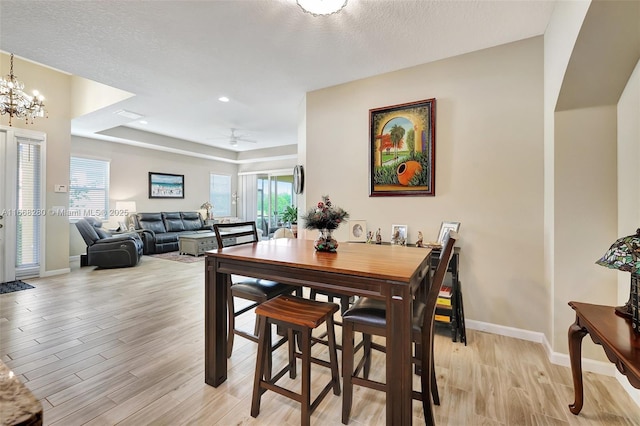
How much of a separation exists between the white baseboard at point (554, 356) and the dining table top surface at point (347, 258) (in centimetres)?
138

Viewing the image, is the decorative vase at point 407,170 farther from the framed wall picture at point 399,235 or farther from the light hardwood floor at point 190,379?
the light hardwood floor at point 190,379

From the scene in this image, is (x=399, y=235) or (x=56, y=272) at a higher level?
(x=399, y=235)

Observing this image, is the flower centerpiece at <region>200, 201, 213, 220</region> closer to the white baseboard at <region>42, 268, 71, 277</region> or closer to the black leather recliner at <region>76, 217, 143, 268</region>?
the black leather recliner at <region>76, 217, 143, 268</region>

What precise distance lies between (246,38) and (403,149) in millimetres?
1928

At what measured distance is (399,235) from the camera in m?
3.07

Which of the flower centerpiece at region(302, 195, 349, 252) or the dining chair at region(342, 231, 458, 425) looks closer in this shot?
the dining chair at region(342, 231, 458, 425)

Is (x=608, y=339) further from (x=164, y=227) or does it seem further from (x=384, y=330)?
(x=164, y=227)

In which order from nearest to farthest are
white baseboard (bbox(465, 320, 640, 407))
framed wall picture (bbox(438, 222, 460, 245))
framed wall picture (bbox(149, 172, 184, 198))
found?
white baseboard (bbox(465, 320, 640, 407)) < framed wall picture (bbox(438, 222, 460, 245)) < framed wall picture (bbox(149, 172, 184, 198))

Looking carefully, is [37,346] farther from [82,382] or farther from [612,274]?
[612,274]

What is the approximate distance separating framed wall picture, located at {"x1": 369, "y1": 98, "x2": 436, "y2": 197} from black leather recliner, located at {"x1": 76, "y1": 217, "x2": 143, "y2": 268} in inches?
183

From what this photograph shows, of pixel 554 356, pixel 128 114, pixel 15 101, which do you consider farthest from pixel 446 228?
pixel 128 114

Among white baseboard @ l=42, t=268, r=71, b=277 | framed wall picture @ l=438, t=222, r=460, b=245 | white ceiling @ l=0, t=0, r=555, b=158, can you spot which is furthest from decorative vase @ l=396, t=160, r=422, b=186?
white baseboard @ l=42, t=268, r=71, b=277

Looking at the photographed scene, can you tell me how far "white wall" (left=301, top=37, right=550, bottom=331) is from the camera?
2.55 metres

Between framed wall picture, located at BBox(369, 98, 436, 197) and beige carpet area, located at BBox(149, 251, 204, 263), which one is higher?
framed wall picture, located at BBox(369, 98, 436, 197)
